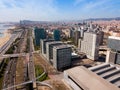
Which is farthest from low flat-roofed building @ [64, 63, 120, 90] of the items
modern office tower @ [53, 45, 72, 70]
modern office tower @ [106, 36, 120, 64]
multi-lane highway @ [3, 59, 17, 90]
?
multi-lane highway @ [3, 59, 17, 90]

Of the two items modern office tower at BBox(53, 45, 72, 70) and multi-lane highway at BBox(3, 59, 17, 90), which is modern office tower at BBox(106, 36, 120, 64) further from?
multi-lane highway at BBox(3, 59, 17, 90)

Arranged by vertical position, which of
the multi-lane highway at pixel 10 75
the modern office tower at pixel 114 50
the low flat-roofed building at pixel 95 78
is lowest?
the multi-lane highway at pixel 10 75

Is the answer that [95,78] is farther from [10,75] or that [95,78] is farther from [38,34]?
[38,34]

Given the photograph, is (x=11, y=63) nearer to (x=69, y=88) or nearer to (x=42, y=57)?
(x=42, y=57)

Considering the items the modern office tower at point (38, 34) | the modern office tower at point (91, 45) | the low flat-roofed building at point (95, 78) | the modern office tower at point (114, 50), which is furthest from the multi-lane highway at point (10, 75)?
the modern office tower at point (114, 50)

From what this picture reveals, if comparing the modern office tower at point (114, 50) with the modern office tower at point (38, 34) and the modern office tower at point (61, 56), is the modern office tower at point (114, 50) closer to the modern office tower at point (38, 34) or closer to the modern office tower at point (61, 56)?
the modern office tower at point (61, 56)
